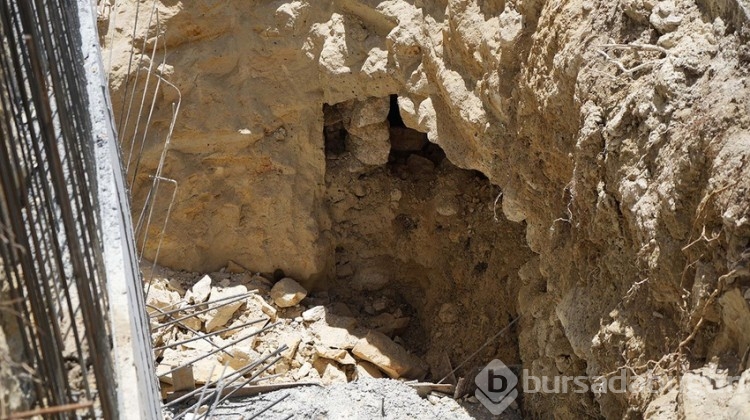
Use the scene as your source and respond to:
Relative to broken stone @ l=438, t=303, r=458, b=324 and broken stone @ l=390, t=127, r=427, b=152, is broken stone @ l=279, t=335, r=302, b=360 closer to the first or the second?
broken stone @ l=438, t=303, r=458, b=324

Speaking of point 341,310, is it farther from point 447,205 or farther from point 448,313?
point 447,205

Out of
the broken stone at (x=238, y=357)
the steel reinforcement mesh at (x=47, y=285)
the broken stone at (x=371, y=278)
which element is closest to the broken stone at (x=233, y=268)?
the broken stone at (x=371, y=278)

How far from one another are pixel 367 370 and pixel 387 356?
16 cm

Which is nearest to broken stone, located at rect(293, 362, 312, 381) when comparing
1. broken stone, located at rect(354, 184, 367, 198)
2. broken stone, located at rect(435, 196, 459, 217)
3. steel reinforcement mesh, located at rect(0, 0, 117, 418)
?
broken stone, located at rect(354, 184, 367, 198)

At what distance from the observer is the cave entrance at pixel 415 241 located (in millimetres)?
5766

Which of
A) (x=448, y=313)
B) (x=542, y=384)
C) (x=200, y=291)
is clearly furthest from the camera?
(x=200, y=291)

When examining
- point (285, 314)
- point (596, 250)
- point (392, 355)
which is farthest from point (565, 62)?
point (285, 314)

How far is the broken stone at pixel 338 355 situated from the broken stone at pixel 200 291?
920 millimetres

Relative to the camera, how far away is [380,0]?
5340mm

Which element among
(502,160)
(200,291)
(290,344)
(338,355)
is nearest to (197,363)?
(290,344)

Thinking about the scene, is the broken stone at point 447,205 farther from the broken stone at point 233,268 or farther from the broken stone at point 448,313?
the broken stone at point 233,268

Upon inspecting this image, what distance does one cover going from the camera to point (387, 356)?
5871mm

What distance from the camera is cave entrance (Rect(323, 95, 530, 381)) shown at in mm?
5766

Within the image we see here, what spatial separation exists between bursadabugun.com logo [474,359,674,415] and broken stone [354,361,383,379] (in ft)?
2.31
